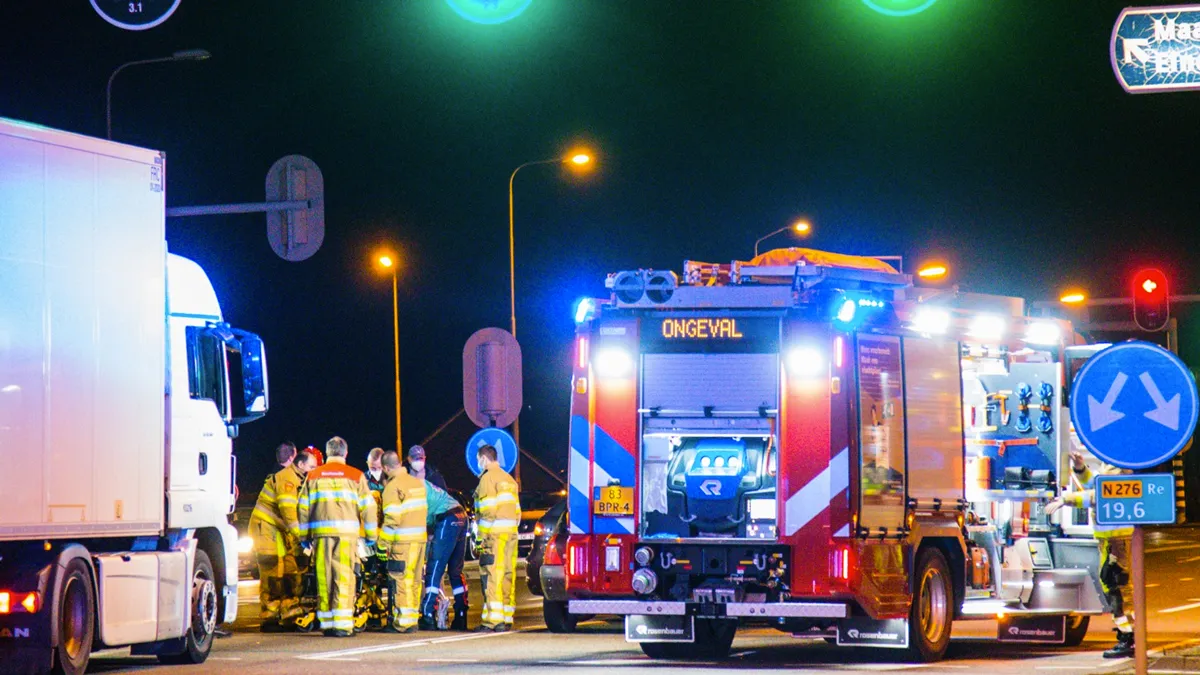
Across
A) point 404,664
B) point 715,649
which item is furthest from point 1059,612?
point 404,664

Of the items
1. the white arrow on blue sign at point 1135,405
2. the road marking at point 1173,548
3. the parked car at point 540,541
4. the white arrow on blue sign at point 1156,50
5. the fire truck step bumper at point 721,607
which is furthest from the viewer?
the road marking at point 1173,548

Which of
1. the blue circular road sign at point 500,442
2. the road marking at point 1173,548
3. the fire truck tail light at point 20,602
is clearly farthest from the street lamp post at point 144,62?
the road marking at point 1173,548

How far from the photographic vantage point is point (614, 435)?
1384 centimetres

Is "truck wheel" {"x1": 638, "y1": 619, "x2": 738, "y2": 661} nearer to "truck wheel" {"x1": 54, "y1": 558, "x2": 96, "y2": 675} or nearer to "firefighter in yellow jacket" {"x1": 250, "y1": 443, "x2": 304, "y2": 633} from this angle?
"firefighter in yellow jacket" {"x1": 250, "y1": 443, "x2": 304, "y2": 633}

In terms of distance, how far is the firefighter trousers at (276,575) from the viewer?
17.7 meters

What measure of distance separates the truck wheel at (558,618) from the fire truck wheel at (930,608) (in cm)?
410

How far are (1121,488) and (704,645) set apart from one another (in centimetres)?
678

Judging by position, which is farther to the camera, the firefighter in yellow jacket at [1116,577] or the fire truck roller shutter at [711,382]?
the firefighter in yellow jacket at [1116,577]

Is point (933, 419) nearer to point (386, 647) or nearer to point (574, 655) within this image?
point (574, 655)

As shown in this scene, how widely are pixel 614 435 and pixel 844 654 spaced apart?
2.85 m

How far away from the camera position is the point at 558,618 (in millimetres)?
17141

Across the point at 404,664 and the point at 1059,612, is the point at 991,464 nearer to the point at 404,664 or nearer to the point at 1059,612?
the point at 1059,612

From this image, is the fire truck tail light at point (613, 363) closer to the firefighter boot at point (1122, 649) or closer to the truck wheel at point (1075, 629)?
the firefighter boot at point (1122, 649)

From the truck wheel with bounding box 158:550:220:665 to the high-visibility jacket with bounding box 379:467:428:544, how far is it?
2.79 meters
